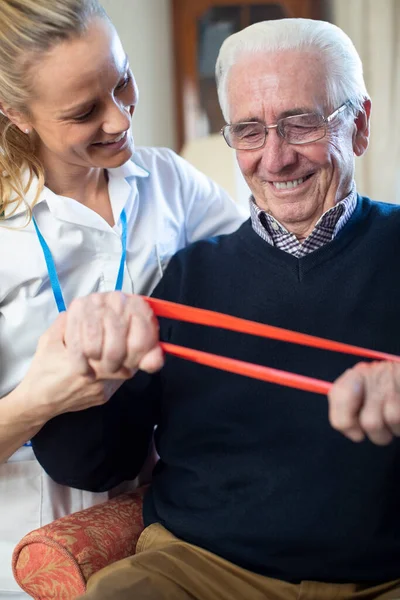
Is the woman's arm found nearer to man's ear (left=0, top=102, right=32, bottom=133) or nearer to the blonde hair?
the blonde hair

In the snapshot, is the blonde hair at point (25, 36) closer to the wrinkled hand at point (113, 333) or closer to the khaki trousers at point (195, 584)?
the wrinkled hand at point (113, 333)

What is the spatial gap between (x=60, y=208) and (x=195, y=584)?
2.63 ft

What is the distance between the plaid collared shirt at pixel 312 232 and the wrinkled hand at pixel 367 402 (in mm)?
610

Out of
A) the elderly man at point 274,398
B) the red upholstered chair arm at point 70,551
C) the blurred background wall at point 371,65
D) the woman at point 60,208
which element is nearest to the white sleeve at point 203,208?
the woman at point 60,208

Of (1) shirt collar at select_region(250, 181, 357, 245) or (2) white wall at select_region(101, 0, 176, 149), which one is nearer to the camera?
(1) shirt collar at select_region(250, 181, 357, 245)

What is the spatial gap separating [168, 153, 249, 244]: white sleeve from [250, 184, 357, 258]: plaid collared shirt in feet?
0.96

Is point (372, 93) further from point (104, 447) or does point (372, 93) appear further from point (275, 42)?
point (104, 447)

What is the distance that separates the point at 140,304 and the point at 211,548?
59 centimetres

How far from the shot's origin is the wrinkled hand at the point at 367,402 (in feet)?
3.18

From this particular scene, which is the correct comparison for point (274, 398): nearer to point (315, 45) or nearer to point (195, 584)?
point (195, 584)

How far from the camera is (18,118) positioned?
65.6 inches

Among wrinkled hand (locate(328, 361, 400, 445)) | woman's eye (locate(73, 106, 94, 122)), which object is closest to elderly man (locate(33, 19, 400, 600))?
woman's eye (locate(73, 106, 94, 122))

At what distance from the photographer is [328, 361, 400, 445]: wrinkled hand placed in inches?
38.2

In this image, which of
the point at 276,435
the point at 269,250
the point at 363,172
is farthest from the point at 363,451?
the point at 363,172
